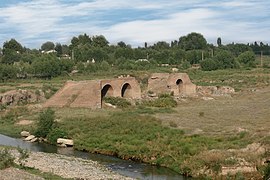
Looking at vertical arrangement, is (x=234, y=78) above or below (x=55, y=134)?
above

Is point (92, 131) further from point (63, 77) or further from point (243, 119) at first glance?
point (63, 77)

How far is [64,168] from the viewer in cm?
2372

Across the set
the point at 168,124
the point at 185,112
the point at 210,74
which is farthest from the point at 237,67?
the point at 168,124

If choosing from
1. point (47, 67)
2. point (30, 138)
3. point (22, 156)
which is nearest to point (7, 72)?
point (47, 67)

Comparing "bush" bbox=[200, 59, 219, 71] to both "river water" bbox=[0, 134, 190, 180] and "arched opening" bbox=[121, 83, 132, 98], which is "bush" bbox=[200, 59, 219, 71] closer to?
"arched opening" bbox=[121, 83, 132, 98]

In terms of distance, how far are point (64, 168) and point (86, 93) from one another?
75.8 feet

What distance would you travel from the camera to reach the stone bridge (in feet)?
152

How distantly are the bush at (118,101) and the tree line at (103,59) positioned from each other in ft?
102

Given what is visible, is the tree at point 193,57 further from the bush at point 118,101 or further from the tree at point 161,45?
the bush at point 118,101

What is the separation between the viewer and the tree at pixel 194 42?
125562 millimetres

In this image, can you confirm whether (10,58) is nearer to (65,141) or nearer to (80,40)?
(80,40)

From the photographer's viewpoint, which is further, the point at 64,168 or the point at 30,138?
the point at 30,138

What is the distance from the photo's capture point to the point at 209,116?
38.0 metres

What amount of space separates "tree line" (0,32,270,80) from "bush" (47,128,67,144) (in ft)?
140
